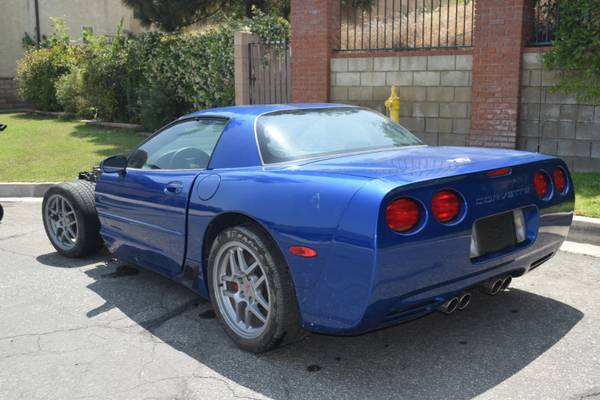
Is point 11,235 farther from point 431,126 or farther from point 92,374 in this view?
point 431,126

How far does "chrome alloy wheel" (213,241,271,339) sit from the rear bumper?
16.7 inches

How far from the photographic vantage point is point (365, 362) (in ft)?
11.6

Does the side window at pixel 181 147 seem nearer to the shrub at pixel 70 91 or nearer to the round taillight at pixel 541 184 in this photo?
the round taillight at pixel 541 184

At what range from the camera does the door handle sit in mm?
4113

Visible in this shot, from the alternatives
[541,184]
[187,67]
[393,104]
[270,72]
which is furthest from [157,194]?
[187,67]

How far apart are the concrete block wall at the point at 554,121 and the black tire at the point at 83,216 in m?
6.61

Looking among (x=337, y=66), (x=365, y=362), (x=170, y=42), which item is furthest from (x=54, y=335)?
(x=170, y=42)

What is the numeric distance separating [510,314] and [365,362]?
1207 millimetres

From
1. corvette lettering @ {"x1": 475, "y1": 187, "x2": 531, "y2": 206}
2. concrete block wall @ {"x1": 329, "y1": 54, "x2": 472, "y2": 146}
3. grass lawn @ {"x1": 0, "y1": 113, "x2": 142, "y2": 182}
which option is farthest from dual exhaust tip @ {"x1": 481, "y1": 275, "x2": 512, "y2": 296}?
grass lawn @ {"x1": 0, "y1": 113, "x2": 142, "y2": 182}

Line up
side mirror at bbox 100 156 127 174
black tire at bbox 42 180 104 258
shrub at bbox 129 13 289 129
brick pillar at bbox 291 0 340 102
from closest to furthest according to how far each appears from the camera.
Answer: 1. side mirror at bbox 100 156 127 174
2. black tire at bbox 42 180 104 258
3. brick pillar at bbox 291 0 340 102
4. shrub at bbox 129 13 289 129

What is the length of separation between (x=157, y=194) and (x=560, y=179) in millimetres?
2621

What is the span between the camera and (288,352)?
368 cm

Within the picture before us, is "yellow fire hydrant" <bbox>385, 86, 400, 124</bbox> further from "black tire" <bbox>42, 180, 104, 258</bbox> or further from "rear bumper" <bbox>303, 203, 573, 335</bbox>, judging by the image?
"rear bumper" <bbox>303, 203, 573, 335</bbox>

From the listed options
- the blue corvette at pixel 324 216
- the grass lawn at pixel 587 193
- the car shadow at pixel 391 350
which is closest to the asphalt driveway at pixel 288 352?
the car shadow at pixel 391 350
